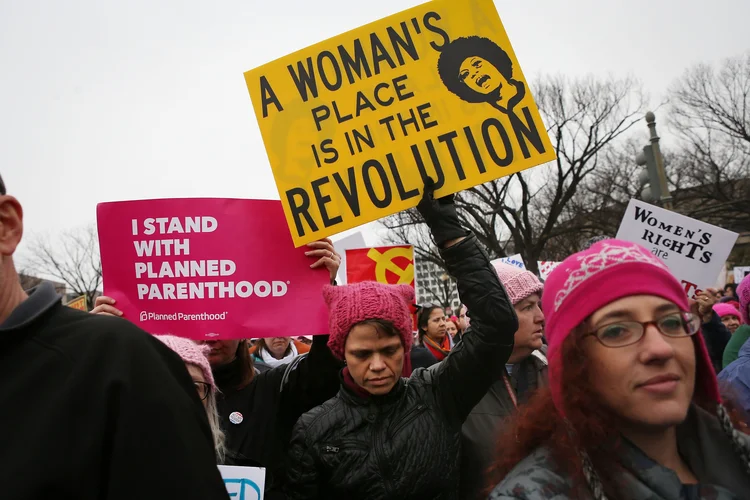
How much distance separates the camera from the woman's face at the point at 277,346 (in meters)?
6.11

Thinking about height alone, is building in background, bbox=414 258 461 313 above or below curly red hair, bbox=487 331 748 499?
above

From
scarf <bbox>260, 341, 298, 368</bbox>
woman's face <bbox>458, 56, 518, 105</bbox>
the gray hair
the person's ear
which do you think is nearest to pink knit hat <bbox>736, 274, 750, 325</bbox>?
woman's face <bbox>458, 56, 518, 105</bbox>

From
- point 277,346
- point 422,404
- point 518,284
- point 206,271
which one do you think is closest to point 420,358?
point 277,346

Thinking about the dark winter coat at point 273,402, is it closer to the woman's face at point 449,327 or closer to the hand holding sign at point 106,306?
the hand holding sign at point 106,306

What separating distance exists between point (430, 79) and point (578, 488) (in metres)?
1.98

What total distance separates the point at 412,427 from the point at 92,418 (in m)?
1.49

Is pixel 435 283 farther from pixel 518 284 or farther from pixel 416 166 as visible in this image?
pixel 416 166

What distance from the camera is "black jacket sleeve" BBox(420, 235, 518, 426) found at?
2.41 metres

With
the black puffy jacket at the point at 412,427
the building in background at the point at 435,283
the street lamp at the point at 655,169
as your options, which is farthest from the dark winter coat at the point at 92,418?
the building in background at the point at 435,283

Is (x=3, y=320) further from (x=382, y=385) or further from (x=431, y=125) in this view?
(x=431, y=125)

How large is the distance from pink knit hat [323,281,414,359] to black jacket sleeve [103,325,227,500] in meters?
1.33

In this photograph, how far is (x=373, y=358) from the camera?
8.30 ft

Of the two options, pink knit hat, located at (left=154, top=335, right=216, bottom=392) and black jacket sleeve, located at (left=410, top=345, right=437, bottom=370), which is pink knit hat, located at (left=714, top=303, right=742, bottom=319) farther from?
pink knit hat, located at (left=154, top=335, right=216, bottom=392)

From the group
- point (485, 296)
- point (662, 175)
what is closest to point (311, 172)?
point (485, 296)
